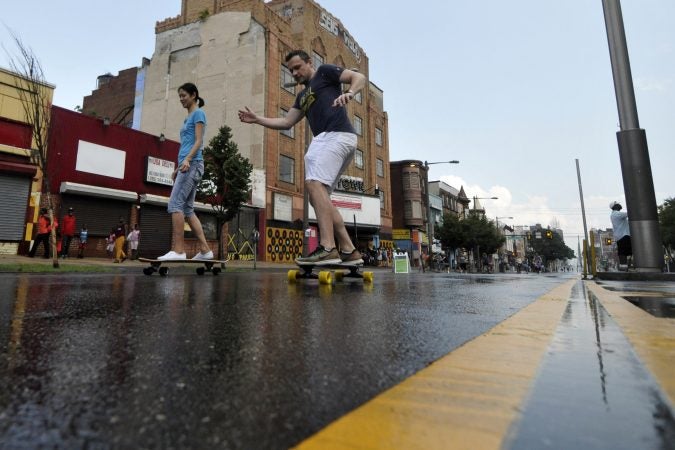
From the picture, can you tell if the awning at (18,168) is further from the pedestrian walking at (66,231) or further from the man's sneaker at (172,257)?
the man's sneaker at (172,257)

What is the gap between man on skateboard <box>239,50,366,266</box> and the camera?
12.6ft

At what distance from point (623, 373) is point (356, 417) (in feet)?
2.15

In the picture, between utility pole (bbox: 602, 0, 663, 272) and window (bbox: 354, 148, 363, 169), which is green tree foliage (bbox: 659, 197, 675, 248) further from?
utility pole (bbox: 602, 0, 663, 272)

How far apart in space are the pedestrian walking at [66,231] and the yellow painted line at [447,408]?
16.7 m

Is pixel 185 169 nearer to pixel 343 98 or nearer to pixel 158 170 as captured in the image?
pixel 343 98

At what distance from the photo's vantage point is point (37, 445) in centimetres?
50

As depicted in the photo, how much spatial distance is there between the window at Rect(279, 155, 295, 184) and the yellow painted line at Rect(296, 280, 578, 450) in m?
26.3

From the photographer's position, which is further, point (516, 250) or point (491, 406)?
point (516, 250)

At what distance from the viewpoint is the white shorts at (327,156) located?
390cm

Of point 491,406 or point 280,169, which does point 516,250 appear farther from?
Answer: point 491,406

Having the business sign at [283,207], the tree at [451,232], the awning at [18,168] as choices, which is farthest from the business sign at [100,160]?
the tree at [451,232]

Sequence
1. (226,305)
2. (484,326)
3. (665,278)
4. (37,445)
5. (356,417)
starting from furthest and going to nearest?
(665,278) → (226,305) → (484,326) → (356,417) → (37,445)

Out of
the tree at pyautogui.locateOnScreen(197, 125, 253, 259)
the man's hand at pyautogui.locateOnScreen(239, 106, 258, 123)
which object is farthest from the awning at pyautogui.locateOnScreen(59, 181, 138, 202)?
the man's hand at pyautogui.locateOnScreen(239, 106, 258, 123)

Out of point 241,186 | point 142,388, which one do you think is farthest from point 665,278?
point 241,186
